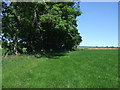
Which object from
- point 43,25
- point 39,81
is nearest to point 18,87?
point 39,81

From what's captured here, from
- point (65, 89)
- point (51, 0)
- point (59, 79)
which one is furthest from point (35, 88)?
point (51, 0)

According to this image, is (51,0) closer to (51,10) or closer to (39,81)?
(51,10)

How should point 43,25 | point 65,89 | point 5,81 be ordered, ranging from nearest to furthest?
point 65,89 → point 5,81 → point 43,25

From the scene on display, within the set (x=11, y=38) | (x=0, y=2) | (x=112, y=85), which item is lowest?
(x=112, y=85)

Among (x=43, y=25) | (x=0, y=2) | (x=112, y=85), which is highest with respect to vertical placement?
(x=0, y=2)

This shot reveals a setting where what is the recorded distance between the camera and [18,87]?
7.35 m

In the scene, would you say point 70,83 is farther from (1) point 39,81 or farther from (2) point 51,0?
(2) point 51,0

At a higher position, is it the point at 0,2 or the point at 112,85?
the point at 0,2

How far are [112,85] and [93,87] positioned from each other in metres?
0.99

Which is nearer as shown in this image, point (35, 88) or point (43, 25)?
point (35, 88)

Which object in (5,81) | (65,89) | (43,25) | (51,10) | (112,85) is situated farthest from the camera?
(43,25)

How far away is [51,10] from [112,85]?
15123 millimetres

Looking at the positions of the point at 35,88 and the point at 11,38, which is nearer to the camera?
the point at 35,88

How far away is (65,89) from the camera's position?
7180mm
